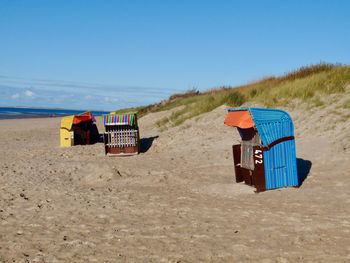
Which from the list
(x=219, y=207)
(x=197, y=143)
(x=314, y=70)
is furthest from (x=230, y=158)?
(x=314, y=70)

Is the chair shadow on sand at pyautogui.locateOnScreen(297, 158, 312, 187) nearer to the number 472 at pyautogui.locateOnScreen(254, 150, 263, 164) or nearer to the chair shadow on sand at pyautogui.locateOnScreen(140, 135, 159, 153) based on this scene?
the number 472 at pyautogui.locateOnScreen(254, 150, 263, 164)

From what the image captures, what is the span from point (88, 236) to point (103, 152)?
36.2ft

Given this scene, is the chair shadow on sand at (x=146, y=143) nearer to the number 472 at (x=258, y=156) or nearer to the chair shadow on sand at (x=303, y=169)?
the chair shadow on sand at (x=303, y=169)

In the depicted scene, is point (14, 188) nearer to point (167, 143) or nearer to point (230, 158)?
point (230, 158)

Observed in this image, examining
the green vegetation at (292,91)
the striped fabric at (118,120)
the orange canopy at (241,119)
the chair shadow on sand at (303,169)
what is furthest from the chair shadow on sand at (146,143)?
the orange canopy at (241,119)

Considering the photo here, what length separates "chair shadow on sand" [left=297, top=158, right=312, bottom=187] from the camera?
980cm

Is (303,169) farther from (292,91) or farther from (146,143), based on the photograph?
(146,143)

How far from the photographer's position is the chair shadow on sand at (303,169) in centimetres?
980

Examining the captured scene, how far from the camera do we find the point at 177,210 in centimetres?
746

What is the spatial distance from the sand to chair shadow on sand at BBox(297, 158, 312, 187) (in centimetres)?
12

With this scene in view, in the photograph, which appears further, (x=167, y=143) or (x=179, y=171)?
(x=167, y=143)

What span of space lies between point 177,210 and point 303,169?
421cm

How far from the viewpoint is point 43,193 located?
898cm

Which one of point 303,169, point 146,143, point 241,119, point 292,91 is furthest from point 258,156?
point 146,143
